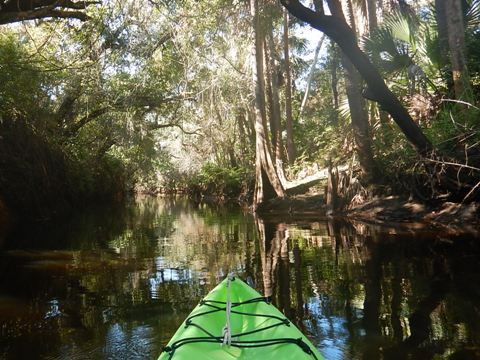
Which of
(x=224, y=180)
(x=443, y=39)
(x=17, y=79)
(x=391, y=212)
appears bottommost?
(x=391, y=212)

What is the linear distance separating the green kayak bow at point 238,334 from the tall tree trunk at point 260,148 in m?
13.9

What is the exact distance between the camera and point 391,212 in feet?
43.7

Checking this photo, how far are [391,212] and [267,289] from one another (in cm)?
800

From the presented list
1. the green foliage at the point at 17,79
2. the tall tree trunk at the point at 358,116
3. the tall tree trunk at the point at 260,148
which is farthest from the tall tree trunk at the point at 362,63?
the green foliage at the point at 17,79

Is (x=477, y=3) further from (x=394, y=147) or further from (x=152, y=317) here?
(x=152, y=317)

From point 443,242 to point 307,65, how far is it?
94.4 feet

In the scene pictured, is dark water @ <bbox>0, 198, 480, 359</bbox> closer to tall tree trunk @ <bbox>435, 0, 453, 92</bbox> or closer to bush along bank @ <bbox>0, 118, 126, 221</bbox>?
tall tree trunk @ <bbox>435, 0, 453, 92</bbox>

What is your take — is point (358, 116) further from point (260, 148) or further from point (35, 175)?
point (35, 175)

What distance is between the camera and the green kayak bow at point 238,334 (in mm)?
3002

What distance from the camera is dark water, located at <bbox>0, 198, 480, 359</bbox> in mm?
4395

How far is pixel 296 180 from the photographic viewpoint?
1975 cm

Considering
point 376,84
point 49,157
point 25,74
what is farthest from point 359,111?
point 49,157

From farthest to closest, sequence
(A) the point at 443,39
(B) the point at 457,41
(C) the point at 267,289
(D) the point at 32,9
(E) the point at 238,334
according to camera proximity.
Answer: (A) the point at 443,39 < (D) the point at 32,9 < (B) the point at 457,41 < (C) the point at 267,289 < (E) the point at 238,334

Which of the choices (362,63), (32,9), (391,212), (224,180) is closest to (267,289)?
(362,63)
